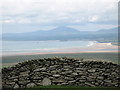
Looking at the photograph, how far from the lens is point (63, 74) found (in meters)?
8.50

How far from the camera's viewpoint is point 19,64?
911 centimetres

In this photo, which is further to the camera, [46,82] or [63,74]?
[63,74]

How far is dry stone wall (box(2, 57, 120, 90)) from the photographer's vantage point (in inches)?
329

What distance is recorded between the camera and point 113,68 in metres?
8.63

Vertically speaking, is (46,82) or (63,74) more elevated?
(63,74)

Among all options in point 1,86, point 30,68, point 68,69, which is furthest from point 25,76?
point 68,69

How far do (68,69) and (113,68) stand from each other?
1535mm

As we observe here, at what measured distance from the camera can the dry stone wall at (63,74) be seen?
27.4ft

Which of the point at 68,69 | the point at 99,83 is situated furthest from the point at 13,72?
the point at 99,83

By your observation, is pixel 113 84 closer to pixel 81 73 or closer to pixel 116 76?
pixel 116 76

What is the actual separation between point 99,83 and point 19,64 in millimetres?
2915

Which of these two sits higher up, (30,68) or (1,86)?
(30,68)

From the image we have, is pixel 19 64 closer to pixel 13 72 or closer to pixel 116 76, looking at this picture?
pixel 13 72

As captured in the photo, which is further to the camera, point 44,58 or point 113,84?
point 44,58
